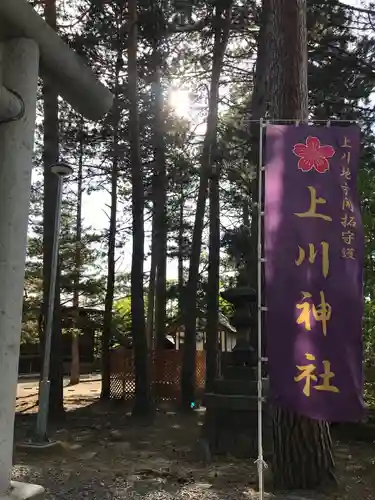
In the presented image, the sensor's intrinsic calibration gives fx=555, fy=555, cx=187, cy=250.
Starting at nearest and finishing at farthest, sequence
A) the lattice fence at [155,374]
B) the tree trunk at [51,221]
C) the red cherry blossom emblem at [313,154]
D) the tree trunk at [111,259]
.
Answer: the red cherry blossom emblem at [313,154] < the tree trunk at [51,221] < the tree trunk at [111,259] < the lattice fence at [155,374]

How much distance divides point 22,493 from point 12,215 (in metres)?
1.86

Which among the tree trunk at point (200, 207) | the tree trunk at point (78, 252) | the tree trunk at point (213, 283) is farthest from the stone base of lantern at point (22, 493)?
the tree trunk at point (78, 252)

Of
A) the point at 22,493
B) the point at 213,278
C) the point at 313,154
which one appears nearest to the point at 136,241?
the point at 213,278

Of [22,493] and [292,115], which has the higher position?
[292,115]

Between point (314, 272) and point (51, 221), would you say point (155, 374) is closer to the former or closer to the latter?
point (51, 221)

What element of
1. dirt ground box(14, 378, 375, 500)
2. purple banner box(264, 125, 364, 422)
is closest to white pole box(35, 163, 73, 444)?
dirt ground box(14, 378, 375, 500)

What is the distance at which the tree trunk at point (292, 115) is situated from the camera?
18.3ft

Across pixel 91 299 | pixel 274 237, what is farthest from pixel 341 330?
pixel 91 299

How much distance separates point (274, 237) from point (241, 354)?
4361mm

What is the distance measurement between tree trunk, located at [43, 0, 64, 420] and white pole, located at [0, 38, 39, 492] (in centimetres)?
807

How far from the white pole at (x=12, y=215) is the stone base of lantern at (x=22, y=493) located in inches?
1.9

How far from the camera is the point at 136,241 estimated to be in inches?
528

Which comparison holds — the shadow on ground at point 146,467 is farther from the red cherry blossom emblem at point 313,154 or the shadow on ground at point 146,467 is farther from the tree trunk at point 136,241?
the red cherry blossom emblem at point 313,154

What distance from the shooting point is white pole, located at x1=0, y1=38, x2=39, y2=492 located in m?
3.71
